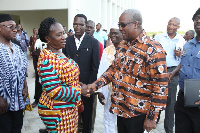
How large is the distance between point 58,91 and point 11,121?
3.94 feet

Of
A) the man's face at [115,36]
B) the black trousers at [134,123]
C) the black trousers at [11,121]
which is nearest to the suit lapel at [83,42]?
the man's face at [115,36]

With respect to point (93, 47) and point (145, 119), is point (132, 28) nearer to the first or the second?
point (145, 119)

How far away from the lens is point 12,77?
2.62m

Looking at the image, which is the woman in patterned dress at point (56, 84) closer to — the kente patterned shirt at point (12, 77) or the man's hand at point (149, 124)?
the kente patterned shirt at point (12, 77)

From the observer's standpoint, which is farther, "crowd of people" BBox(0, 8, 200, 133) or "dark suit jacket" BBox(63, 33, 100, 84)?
"dark suit jacket" BBox(63, 33, 100, 84)

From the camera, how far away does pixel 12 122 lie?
281 centimetres

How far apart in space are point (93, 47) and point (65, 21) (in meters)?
17.4

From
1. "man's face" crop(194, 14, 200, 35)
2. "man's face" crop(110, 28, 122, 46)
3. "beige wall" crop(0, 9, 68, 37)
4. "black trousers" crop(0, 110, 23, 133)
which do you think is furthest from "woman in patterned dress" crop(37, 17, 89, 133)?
"beige wall" crop(0, 9, 68, 37)

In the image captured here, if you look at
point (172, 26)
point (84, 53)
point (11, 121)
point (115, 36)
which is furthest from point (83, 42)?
point (172, 26)

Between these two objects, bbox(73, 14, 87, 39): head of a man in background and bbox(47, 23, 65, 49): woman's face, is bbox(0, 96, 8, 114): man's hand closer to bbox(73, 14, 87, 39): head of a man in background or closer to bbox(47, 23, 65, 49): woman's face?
bbox(47, 23, 65, 49): woman's face

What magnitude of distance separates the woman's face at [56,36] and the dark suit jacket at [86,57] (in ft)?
3.73

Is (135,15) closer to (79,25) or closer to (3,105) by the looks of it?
(79,25)

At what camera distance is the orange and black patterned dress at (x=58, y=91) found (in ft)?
6.76

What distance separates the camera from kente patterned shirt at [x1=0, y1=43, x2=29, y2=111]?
2.53 metres
